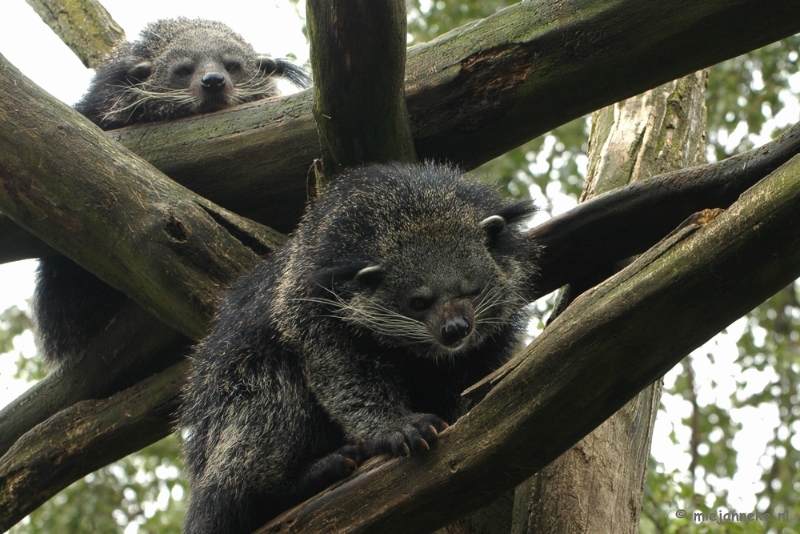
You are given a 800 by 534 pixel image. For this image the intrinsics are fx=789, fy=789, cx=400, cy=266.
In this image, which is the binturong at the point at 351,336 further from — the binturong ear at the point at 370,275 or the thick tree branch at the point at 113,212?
the thick tree branch at the point at 113,212

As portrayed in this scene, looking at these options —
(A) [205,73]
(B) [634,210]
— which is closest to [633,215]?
(B) [634,210]

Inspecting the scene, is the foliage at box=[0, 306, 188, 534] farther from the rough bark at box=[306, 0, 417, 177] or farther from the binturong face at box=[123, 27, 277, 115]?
the rough bark at box=[306, 0, 417, 177]

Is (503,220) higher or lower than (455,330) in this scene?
higher

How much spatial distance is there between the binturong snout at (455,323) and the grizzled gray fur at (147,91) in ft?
9.51

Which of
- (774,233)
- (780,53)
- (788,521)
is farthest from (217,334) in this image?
(780,53)

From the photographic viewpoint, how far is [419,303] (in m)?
3.79

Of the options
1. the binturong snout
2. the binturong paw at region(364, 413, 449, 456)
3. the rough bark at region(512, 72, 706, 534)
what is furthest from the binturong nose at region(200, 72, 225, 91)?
the binturong paw at region(364, 413, 449, 456)

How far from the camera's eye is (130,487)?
9.61 meters

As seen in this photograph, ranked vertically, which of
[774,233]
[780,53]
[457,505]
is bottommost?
[457,505]

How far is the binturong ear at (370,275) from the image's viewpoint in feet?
12.5

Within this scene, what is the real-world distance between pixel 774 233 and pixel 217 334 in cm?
280

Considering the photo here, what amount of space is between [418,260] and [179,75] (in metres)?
4.34

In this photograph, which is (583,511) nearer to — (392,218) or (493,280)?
(493,280)

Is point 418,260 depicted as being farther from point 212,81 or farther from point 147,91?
point 147,91
